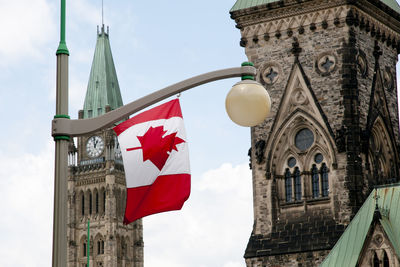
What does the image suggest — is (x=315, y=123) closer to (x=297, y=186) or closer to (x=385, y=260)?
(x=297, y=186)

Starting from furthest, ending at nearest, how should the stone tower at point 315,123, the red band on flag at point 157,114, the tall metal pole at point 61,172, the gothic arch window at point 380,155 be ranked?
the gothic arch window at point 380,155
the stone tower at point 315,123
the red band on flag at point 157,114
the tall metal pole at point 61,172

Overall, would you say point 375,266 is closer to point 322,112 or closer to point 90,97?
point 322,112

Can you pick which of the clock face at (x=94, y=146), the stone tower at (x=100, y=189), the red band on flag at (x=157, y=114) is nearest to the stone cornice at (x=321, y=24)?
the red band on flag at (x=157, y=114)

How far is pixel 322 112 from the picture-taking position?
44.3m

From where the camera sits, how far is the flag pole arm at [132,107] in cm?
1502

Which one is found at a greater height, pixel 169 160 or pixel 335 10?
pixel 335 10

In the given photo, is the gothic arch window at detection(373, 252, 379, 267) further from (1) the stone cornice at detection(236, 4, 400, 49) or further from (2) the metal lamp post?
(2) the metal lamp post

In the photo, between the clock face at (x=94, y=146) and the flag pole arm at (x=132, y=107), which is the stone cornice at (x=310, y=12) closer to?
the flag pole arm at (x=132, y=107)

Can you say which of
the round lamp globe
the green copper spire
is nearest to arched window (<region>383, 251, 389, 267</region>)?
the round lamp globe

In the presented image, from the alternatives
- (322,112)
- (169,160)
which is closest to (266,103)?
(169,160)

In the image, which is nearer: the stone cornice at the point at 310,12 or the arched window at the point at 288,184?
the stone cornice at the point at 310,12

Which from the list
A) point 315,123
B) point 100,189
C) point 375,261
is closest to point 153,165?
point 375,261

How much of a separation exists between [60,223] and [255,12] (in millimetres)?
32911

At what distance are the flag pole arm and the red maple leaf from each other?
4.65 ft
